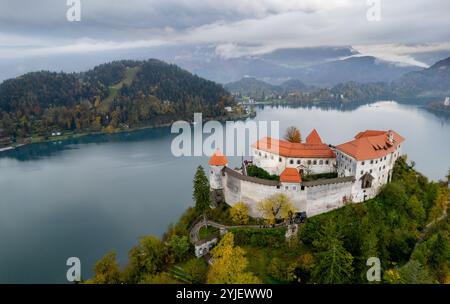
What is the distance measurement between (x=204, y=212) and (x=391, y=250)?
1983 cm

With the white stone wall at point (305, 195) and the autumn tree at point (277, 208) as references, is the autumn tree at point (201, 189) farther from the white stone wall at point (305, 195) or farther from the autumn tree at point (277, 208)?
the autumn tree at point (277, 208)

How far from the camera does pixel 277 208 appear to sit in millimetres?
36812

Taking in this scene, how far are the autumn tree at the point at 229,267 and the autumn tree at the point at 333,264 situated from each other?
5.34m

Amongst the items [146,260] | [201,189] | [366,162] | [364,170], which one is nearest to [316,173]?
[364,170]

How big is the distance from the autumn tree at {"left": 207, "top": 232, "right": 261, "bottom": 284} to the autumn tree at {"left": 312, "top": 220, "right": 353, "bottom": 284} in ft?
17.5

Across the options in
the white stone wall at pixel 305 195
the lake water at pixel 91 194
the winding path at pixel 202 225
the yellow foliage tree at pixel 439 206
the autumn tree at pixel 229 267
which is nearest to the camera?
the autumn tree at pixel 229 267

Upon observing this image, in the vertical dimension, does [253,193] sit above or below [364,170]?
below

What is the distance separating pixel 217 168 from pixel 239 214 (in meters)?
6.74

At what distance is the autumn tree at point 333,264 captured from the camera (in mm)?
27688

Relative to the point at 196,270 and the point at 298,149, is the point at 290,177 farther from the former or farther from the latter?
the point at 196,270

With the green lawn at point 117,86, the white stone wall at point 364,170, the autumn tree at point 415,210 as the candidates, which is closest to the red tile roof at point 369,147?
the white stone wall at point 364,170

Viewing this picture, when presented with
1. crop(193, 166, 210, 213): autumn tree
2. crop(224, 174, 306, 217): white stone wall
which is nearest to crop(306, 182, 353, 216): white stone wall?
crop(224, 174, 306, 217): white stone wall

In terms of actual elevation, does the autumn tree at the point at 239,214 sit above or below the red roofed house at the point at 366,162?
below
